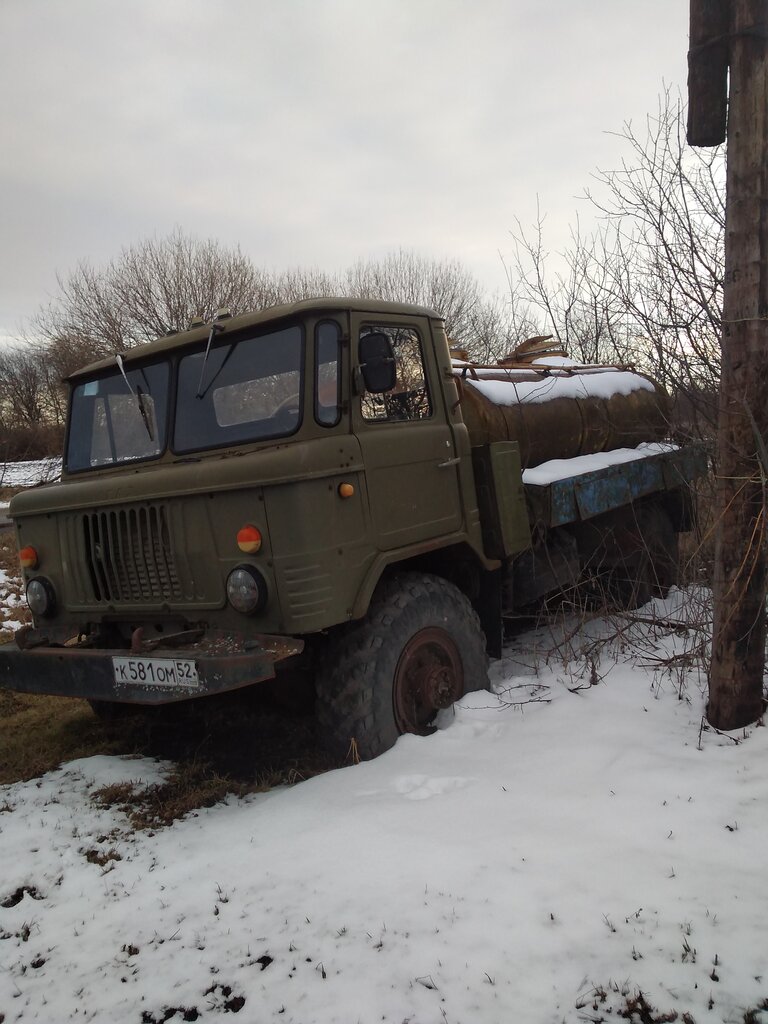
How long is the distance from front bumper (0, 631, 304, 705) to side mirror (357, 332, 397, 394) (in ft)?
4.37

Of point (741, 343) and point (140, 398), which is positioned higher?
point (140, 398)

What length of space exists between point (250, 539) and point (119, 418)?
1.56 m

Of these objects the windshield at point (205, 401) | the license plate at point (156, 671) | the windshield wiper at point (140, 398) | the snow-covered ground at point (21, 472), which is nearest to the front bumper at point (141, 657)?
the license plate at point (156, 671)

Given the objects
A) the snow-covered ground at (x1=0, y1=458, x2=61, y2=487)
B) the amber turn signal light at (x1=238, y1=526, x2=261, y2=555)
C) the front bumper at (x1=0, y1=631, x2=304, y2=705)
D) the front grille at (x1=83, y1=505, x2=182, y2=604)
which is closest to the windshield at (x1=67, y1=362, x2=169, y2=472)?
the front grille at (x1=83, y1=505, x2=182, y2=604)

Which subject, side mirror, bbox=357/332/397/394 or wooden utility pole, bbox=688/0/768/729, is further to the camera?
side mirror, bbox=357/332/397/394

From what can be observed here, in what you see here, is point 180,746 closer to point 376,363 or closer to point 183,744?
point 183,744

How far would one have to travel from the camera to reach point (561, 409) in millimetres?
5855

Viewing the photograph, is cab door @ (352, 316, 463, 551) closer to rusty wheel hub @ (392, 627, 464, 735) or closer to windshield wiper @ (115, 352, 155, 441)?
rusty wheel hub @ (392, 627, 464, 735)

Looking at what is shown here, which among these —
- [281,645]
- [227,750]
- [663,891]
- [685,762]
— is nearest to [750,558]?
[685,762]

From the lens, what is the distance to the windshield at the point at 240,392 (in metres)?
3.83

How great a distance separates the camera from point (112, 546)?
4047 mm

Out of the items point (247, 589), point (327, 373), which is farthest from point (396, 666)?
point (327, 373)

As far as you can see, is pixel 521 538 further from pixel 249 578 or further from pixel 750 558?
pixel 249 578

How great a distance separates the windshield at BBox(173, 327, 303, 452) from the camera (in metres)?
3.83
